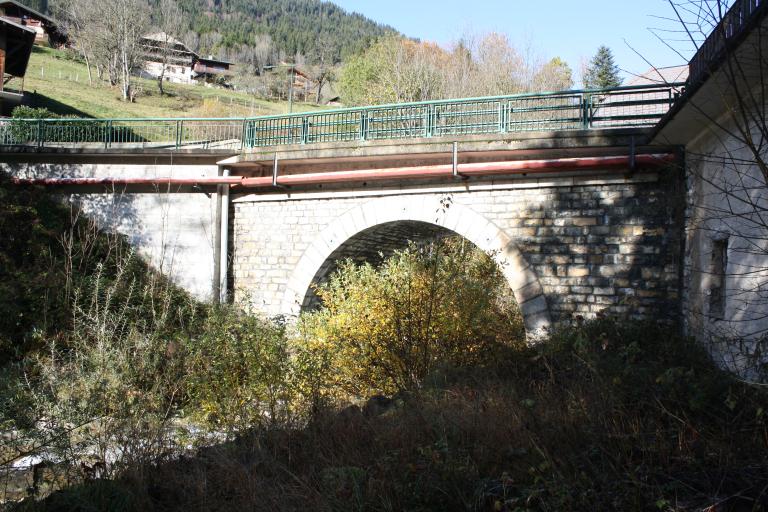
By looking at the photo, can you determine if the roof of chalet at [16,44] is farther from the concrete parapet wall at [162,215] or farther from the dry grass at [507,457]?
the dry grass at [507,457]

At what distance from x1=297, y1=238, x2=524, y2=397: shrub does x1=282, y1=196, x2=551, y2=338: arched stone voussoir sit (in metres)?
0.64

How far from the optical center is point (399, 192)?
10.4 m

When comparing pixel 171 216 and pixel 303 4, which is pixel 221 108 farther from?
pixel 303 4

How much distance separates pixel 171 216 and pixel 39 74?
30.7 m

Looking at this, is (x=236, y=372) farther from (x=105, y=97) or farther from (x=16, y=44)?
(x=105, y=97)

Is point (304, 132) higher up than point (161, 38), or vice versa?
point (161, 38)

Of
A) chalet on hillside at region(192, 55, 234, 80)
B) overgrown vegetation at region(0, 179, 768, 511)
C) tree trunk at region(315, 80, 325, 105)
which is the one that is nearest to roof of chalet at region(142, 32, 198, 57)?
chalet on hillside at region(192, 55, 234, 80)

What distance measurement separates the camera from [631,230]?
870cm

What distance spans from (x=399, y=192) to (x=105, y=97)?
3103 centimetres

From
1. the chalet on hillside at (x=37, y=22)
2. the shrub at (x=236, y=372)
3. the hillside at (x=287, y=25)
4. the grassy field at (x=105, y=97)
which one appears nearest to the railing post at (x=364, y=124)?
the shrub at (x=236, y=372)

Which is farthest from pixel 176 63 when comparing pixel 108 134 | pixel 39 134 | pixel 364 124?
pixel 364 124

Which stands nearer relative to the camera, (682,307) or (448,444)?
(448,444)

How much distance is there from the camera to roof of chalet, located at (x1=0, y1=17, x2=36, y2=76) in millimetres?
22344

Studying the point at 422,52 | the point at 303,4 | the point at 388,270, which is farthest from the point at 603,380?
the point at 303,4
